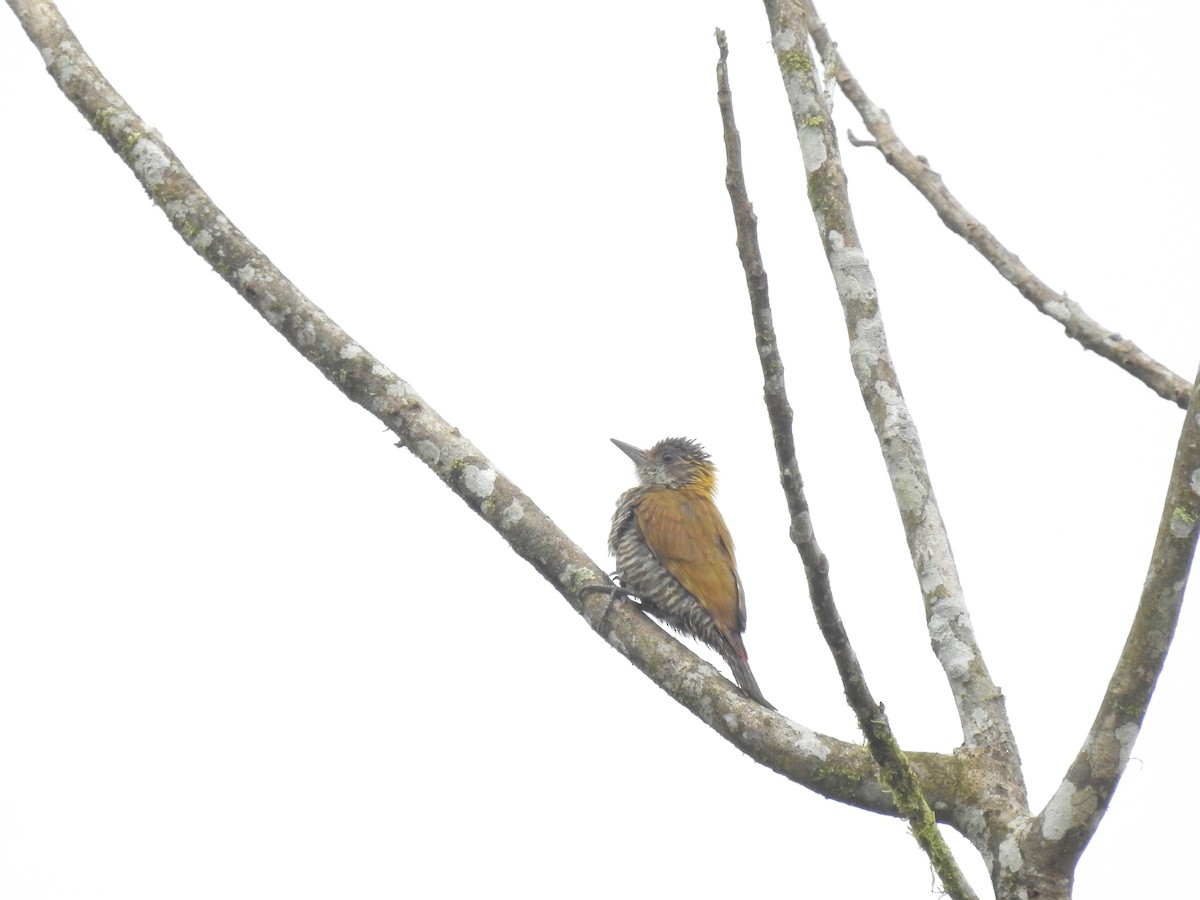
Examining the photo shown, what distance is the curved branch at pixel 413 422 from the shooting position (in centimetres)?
347

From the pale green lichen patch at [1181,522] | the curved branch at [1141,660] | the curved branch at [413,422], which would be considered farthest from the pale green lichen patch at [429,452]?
the pale green lichen patch at [1181,522]

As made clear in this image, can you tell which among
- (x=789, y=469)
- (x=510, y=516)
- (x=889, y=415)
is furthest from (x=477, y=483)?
(x=789, y=469)

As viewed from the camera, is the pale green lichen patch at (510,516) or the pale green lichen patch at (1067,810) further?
the pale green lichen patch at (510,516)

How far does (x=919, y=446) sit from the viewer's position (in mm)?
3281

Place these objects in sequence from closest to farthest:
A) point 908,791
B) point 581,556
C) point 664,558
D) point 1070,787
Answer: point 1070,787
point 908,791
point 581,556
point 664,558

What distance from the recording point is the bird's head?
665 centimetres

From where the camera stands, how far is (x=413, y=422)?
380 cm

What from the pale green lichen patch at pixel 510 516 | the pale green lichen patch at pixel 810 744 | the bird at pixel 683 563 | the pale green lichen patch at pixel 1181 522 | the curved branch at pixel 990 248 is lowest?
the pale green lichen patch at pixel 810 744

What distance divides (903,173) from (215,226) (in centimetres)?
223

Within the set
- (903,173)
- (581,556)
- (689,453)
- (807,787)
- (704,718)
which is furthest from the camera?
(689,453)

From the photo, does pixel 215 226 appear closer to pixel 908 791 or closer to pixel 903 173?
pixel 903 173

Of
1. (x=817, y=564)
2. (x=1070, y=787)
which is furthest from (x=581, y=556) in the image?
(x=1070, y=787)

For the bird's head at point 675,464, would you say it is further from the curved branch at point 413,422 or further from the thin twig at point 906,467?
the thin twig at point 906,467

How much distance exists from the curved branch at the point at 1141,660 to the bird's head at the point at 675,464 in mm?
4093
